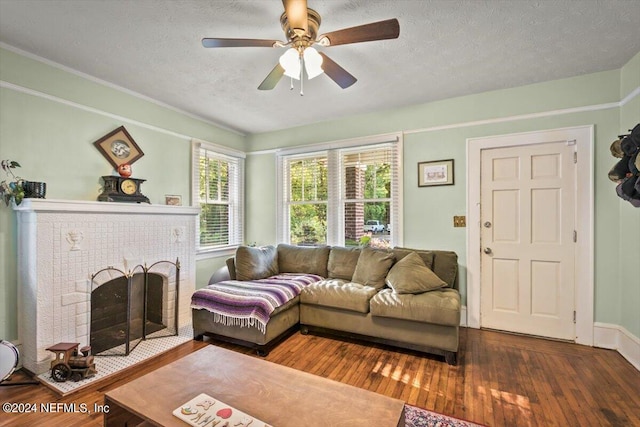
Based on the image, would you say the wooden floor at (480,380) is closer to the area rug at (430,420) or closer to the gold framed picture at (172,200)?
the area rug at (430,420)

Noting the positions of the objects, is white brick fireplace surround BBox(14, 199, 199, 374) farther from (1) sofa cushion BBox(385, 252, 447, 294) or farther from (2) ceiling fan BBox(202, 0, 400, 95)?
(1) sofa cushion BBox(385, 252, 447, 294)

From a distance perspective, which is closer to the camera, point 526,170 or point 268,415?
point 268,415

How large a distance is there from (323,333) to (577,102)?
3478mm

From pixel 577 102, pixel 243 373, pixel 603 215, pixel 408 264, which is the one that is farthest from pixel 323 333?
pixel 577 102

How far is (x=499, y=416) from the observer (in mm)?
1810

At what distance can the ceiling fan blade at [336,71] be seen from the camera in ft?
6.44

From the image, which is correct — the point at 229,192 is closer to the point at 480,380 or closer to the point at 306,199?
the point at 306,199

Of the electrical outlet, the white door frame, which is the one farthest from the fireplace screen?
the white door frame

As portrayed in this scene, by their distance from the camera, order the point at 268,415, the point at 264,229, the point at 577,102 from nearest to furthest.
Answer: the point at 268,415 < the point at 577,102 < the point at 264,229

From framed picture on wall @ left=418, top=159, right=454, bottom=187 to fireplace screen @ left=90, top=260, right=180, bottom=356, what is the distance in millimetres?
3041

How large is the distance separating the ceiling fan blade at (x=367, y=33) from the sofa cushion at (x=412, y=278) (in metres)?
2.05

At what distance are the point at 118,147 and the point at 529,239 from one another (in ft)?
14.5

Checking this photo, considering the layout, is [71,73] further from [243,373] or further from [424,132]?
[424,132]

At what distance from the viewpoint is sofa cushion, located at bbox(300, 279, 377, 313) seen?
2.82m
